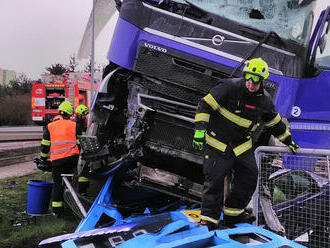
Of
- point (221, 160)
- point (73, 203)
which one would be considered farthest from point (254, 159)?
point (73, 203)

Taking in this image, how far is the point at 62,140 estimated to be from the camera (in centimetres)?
584

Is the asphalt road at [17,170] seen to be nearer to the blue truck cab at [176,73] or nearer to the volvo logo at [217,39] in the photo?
the blue truck cab at [176,73]

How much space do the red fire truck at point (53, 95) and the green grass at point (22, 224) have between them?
9.07 metres

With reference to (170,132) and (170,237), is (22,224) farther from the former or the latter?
(170,237)

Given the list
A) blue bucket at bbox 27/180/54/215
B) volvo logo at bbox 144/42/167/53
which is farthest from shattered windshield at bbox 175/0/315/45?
blue bucket at bbox 27/180/54/215

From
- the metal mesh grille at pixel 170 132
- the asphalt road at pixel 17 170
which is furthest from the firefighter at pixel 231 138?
the asphalt road at pixel 17 170

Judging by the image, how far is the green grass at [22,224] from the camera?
15.0ft

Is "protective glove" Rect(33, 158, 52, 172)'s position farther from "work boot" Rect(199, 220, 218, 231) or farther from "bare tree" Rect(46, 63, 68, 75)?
"bare tree" Rect(46, 63, 68, 75)

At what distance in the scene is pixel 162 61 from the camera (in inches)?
168

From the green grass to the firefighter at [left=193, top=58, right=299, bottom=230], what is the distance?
230 centimetres

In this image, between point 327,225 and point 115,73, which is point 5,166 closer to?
point 115,73

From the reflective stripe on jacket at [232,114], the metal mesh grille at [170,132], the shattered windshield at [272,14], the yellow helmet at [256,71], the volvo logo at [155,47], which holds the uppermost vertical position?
the shattered windshield at [272,14]

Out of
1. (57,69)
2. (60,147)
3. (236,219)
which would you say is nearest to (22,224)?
(60,147)

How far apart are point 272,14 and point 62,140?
136 inches
